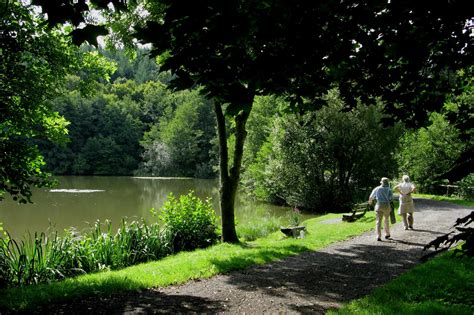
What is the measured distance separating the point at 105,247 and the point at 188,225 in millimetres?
3090

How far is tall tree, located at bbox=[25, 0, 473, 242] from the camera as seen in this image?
292 centimetres

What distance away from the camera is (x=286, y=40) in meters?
3.74

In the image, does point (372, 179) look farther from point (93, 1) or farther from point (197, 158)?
point (197, 158)

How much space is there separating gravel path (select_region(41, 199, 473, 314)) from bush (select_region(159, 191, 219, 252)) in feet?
12.8

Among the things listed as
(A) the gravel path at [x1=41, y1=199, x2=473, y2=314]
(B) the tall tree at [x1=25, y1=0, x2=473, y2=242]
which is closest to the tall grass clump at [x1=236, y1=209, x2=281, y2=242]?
(A) the gravel path at [x1=41, y1=199, x2=473, y2=314]

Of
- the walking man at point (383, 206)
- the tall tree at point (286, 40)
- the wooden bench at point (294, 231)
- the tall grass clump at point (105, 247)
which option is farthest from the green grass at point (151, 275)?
the tall tree at point (286, 40)

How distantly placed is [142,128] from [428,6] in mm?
81063

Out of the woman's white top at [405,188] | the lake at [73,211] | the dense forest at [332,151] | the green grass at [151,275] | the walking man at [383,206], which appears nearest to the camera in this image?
the green grass at [151,275]

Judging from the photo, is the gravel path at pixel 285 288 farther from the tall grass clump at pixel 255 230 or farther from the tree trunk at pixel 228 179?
the tall grass clump at pixel 255 230

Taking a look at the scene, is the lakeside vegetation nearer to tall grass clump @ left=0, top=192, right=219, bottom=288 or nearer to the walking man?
tall grass clump @ left=0, top=192, right=219, bottom=288

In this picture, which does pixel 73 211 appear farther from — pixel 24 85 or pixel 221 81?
pixel 221 81

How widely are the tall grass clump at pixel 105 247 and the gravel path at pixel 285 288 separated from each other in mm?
2611

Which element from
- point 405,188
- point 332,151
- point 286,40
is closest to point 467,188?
point 332,151

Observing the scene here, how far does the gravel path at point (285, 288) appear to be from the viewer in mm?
6094
